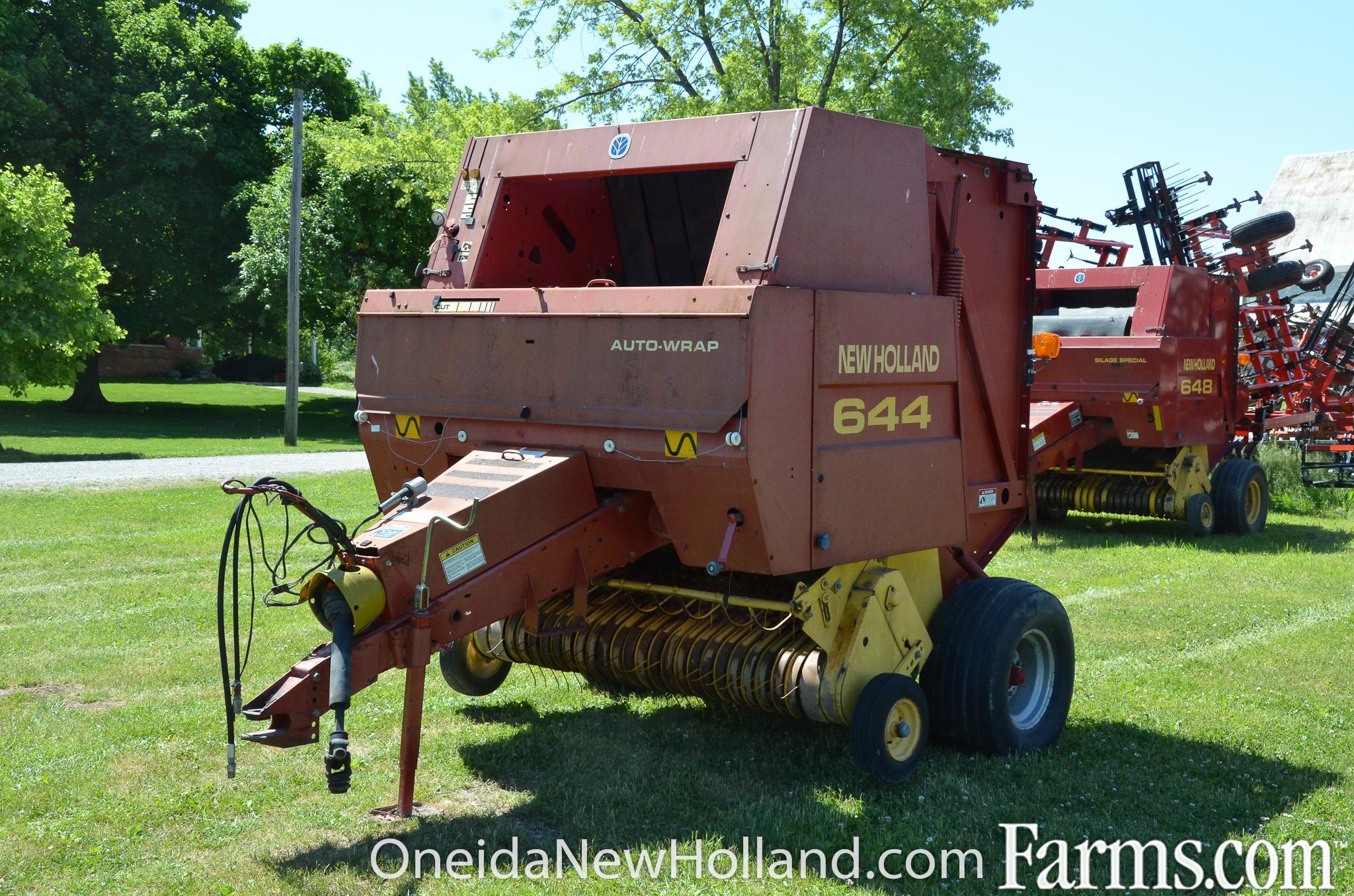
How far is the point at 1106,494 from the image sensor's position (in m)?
13.1

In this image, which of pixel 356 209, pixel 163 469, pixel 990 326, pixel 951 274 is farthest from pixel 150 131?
pixel 951 274

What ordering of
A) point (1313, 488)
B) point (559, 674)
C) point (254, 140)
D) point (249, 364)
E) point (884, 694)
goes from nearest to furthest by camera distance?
point (884, 694) → point (559, 674) → point (1313, 488) → point (254, 140) → point (249, 364)

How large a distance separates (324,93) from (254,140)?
2.77 m

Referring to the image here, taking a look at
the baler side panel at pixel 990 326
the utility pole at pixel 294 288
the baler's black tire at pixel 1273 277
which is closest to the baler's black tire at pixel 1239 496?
the baler's black tire at pixel 1273 277

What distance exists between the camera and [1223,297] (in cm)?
1295

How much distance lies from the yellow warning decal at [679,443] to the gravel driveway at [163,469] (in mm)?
11337

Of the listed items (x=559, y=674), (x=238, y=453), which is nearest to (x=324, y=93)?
(x=238, y=453)

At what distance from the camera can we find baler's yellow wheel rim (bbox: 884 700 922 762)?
210 inches

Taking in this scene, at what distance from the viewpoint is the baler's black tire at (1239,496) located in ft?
42.4

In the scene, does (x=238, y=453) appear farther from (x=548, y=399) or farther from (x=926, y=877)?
(x=926, y=877)

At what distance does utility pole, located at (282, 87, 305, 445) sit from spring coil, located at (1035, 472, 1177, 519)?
527 inches

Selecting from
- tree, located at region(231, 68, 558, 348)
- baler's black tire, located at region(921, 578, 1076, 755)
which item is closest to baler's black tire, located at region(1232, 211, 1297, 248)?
baler's black tire, located at region(921, 578, 1076, 755)

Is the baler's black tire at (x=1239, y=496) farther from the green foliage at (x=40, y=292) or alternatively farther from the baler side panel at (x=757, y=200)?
the green foliage at (x=40, y=292)

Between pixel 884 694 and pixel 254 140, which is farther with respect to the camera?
pixel 254 140
